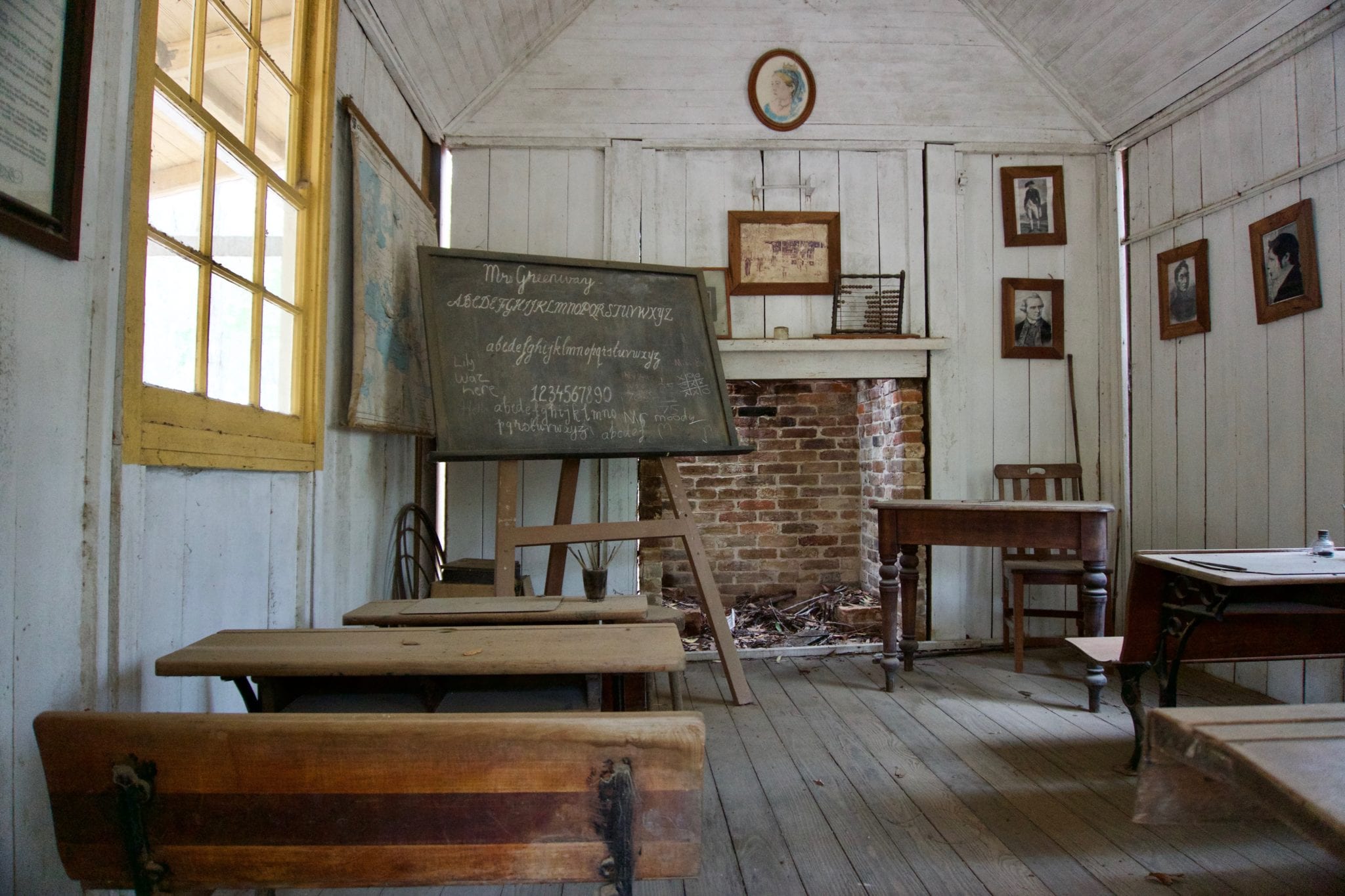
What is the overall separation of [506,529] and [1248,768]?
2.23 m

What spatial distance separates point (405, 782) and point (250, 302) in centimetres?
159

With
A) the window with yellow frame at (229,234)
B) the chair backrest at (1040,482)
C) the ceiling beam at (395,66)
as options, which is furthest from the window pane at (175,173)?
the chair backrest at (1040,482)

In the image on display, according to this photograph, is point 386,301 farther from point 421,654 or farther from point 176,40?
point 421,654

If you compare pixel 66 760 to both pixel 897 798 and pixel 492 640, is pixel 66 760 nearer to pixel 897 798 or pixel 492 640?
pixel 492 640

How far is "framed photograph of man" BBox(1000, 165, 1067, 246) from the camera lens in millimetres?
4004

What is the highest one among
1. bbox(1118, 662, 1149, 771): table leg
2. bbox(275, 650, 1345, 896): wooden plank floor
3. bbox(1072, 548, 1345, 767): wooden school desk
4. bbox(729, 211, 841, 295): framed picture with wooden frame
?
bbox(729, 211, 841, 295): framed picture with wooden frame

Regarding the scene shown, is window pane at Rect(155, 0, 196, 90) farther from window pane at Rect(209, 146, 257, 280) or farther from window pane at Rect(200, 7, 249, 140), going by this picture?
window pane at Rect(209, 146, 257, 280)

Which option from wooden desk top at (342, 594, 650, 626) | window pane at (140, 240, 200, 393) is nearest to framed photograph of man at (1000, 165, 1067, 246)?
wooden desk top at (342, 594, 650, 626)

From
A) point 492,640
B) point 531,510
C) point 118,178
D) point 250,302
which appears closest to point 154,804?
point 492,640

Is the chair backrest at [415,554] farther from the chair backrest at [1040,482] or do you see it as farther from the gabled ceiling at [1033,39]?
the chair backrest at [1040,482]

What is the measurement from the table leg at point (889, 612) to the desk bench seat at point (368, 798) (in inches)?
93.8

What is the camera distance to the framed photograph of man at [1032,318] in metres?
3.97

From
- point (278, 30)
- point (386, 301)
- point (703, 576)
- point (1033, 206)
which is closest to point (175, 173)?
point (278, 30)

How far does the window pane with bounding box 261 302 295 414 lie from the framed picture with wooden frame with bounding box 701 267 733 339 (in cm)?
211
